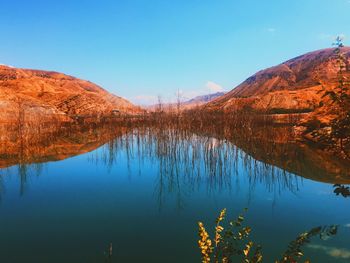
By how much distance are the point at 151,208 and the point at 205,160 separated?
10.2 feet

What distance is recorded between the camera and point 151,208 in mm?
4488

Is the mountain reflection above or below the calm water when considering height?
above

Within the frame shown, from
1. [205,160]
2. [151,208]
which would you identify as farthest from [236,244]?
[205,160]

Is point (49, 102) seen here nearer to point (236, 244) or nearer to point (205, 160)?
point (205, 160)

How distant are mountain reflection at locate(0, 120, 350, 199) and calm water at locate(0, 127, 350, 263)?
46 millimetres

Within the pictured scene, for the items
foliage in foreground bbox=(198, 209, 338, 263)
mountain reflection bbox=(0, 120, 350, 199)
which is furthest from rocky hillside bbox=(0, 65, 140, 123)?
foliage in foreground bbox=(198, 209, 338, 263)

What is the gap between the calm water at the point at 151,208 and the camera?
10.6ft

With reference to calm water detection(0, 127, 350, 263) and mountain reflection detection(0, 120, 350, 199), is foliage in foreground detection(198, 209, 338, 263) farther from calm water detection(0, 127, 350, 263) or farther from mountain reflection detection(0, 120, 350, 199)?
mountain reflection detection(0, 120, 350, 199)

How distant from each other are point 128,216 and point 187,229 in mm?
877

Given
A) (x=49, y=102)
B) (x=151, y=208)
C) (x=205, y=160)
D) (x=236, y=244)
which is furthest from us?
(x=49, y=102)

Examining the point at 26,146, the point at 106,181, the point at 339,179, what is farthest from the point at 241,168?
the point at 26,146

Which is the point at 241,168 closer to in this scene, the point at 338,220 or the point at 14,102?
the point at 338,220

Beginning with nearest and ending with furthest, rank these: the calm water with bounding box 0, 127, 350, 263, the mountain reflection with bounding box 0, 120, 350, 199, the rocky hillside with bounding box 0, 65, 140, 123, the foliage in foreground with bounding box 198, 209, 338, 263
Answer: the foliage in foreground with bounding box 198, 209, 338, 263, the calm water with bounding box 0, 127, 350, 263, the mountain reflection with bounding box 0, 120, 350, 199, the rocky hillside with bounding box 0, 65, 140, 123

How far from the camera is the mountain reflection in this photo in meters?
5.91
